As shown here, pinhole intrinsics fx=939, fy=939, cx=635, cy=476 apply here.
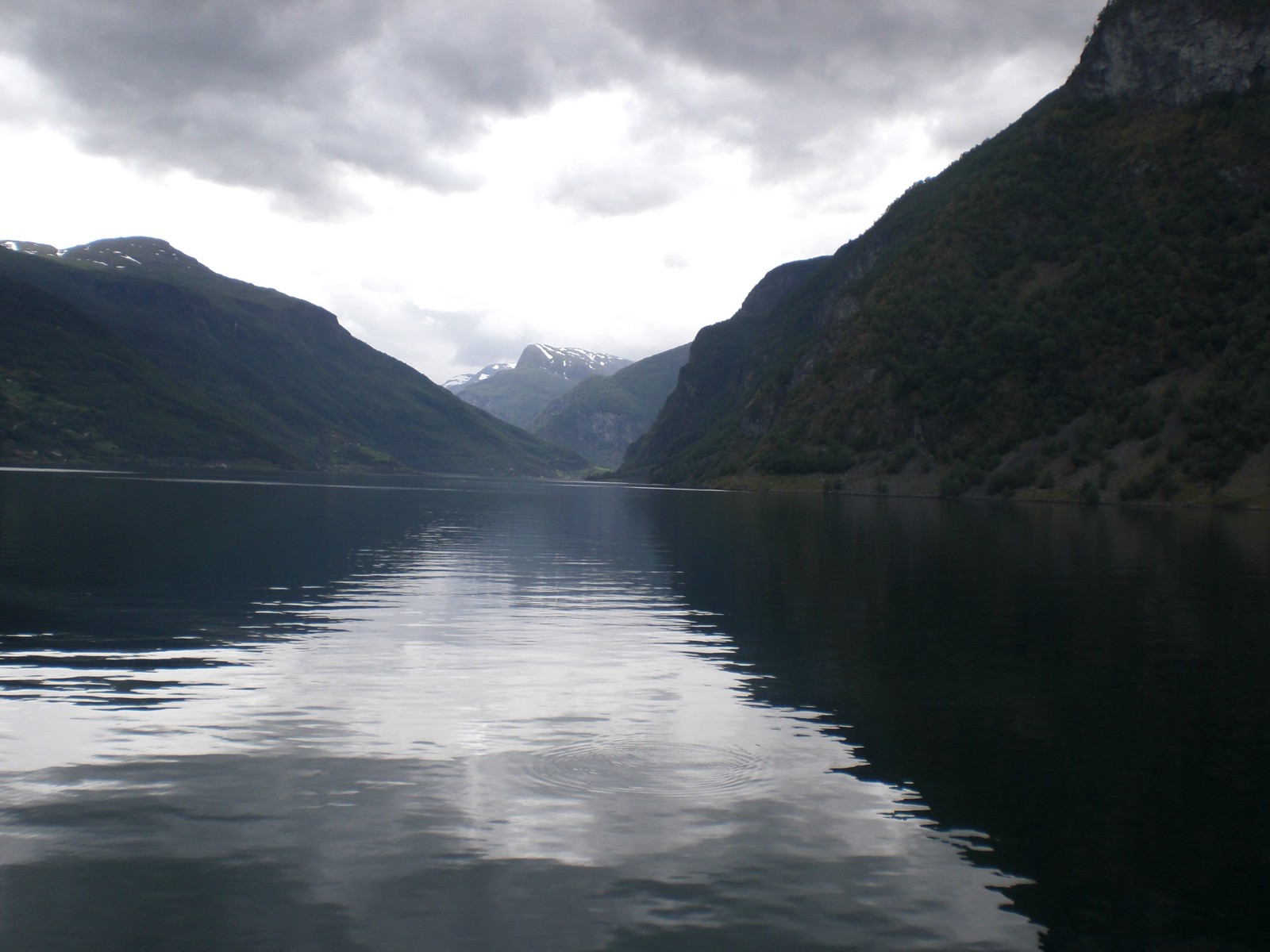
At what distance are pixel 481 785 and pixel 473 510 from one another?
358 feet

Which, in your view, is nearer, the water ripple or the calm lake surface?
the calm lake surface

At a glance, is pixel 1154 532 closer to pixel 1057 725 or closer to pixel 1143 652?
pixel 1143 652

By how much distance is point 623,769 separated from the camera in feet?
57.9

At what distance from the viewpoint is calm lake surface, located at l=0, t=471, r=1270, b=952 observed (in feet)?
39.2

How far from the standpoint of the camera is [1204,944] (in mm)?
11477

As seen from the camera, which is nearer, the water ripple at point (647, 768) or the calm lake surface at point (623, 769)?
the calm lake surface at point (623, 769)

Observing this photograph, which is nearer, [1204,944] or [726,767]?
[1204,944]

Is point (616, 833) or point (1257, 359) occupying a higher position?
point (1257, 359)

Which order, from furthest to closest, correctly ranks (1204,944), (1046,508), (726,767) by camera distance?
(1046,508) → (726,767) → (1204,944)

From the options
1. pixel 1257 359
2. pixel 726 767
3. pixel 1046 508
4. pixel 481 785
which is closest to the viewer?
pixel 481 785

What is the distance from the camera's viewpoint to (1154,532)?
94.6 metres

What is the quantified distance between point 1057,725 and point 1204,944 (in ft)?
33.0

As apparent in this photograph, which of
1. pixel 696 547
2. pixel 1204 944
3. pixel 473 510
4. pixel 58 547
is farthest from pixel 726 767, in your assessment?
pixel 473 510

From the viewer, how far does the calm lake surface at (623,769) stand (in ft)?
39.2
